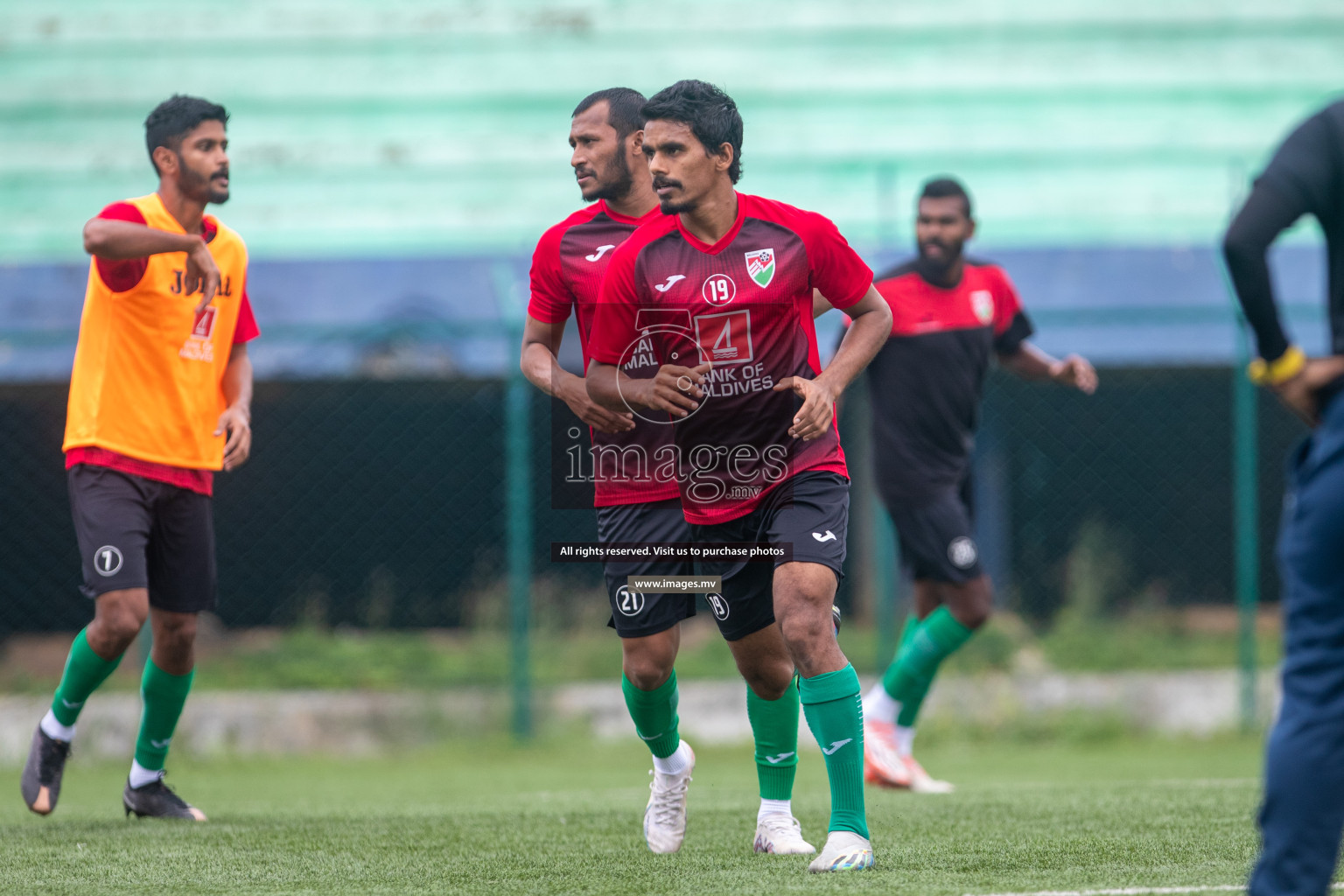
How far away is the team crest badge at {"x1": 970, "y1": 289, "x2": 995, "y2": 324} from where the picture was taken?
6438 mm

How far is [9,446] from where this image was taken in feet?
30.4

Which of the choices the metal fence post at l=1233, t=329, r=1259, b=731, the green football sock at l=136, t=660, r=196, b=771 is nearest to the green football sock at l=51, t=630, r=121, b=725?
the green football sock at l=136, t=660, r=196, b=771

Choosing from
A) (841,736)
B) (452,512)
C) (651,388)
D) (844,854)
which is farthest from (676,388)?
(452,512)

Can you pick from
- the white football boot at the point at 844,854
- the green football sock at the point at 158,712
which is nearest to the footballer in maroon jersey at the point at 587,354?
the white football boot at the point at 844,854

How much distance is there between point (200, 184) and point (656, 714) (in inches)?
92.8

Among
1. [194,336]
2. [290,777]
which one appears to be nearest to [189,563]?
[194,336]

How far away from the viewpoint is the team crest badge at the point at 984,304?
6.44 meters

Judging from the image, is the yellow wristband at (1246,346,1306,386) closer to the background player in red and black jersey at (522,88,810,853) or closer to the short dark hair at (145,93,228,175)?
the background player in red and black jersey at (522,88,810,853)

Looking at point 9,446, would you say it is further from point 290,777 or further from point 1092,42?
point 1092,42

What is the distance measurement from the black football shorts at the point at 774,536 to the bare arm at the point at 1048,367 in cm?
253

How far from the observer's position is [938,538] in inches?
245

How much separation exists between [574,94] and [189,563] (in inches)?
339

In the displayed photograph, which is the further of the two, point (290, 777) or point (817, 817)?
point (290, 777)

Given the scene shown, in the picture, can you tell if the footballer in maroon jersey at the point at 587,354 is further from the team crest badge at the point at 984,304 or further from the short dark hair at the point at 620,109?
the team crest badge at the point at 984,304
